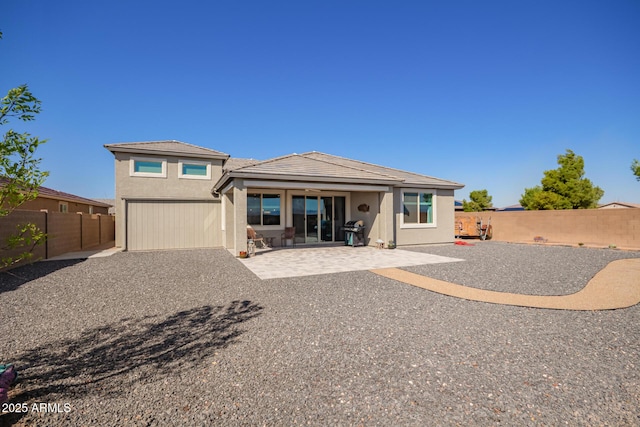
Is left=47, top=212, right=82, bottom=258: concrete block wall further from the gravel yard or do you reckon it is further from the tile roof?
the tile roof

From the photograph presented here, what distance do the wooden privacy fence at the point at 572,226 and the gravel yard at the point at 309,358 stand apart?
12654mm

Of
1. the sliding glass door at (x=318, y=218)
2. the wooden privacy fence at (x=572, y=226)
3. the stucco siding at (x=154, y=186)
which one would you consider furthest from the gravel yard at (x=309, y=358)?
the wooden privacy fence at (x=572, y=226)

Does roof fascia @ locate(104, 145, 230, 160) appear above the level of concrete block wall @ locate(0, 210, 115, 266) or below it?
above

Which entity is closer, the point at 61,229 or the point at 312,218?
the point at 61,229

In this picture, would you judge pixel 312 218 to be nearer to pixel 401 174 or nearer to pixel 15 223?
pixel 401 174

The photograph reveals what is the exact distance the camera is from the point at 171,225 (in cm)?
1345

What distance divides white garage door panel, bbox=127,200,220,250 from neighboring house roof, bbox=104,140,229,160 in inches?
95.0

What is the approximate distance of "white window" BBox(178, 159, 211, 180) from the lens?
45.6 ft

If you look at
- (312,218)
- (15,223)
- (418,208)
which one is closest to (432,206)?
(418,208)

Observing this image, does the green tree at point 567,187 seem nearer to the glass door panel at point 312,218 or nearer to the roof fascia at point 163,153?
the glass door panel at point 312,218

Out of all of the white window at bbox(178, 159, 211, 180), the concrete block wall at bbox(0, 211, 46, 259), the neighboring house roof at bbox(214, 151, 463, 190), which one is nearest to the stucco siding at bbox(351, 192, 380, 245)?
the neighboring house roof at bbox(214, 151, 463, 190)

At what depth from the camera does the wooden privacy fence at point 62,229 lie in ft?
28.7

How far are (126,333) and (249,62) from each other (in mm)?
12265

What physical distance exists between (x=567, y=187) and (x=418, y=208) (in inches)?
742
